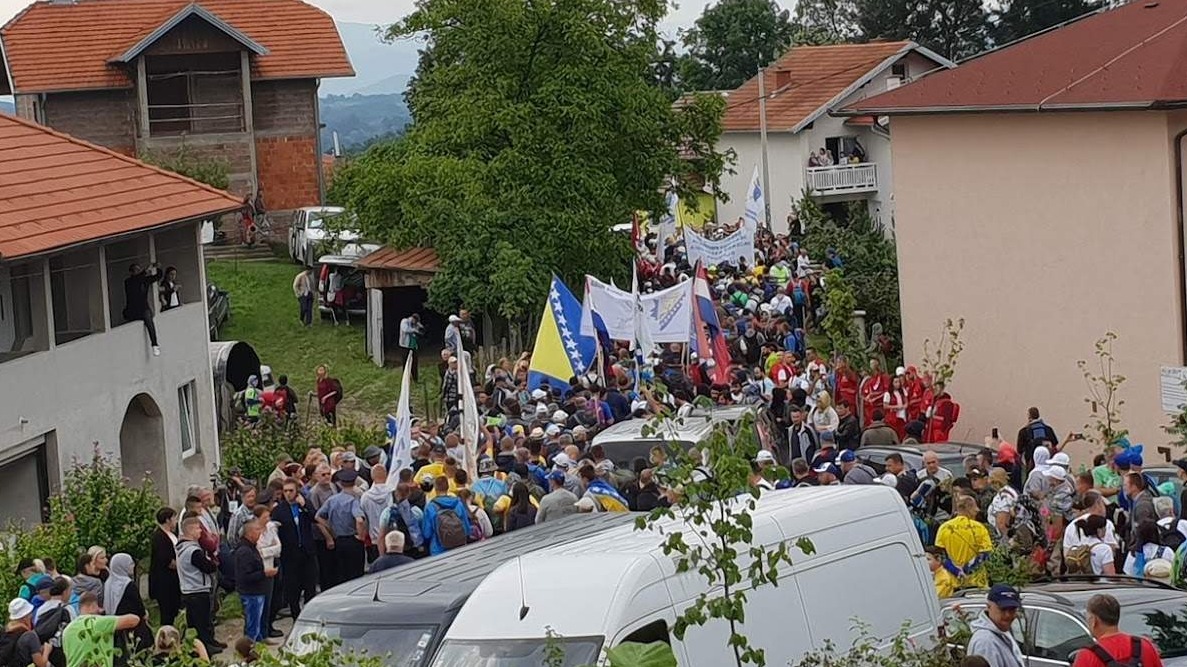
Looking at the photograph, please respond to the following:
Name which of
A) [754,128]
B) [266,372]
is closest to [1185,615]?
[266,372]

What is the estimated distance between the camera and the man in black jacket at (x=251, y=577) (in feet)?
54.6

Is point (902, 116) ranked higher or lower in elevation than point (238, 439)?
higher

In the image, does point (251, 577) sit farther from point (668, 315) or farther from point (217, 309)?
point (217, 309)

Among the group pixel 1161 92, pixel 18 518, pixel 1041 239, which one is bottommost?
pixel 18 518

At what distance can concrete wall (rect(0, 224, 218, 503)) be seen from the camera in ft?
70.6

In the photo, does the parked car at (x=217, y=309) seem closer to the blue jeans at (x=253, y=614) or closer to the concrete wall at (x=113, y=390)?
the concrete wall at (x=113, y=390)

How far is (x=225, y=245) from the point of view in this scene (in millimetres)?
49688

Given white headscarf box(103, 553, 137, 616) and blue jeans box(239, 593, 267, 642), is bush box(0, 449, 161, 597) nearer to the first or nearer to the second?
blue jeans box(239, 593, 267, 642)

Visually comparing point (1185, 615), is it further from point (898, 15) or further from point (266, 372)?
point (898, 15)

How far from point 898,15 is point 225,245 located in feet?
151

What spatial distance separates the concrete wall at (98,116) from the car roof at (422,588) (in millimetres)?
39619

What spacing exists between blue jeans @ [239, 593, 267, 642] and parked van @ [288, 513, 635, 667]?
5.44 m

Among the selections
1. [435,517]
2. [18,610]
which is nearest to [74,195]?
[435,517]

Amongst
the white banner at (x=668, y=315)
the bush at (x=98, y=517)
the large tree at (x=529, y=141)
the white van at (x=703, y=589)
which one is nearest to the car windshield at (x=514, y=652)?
the white van at (x=703, y=589)
